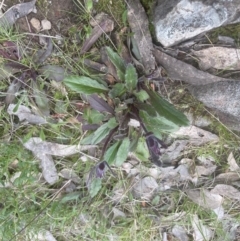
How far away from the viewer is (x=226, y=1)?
143 centimetres

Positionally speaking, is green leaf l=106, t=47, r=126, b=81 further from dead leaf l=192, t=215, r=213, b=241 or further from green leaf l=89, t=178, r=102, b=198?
dead leaf l=192, t=215, r=213, b=241

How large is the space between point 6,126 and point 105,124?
0.41 meters

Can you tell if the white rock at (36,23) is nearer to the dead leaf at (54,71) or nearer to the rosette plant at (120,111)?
the dead leaf at (54,71)

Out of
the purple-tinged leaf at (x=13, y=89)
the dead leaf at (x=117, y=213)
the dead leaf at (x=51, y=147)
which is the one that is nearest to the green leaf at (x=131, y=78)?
the dead leaf at (x=51, y=147)

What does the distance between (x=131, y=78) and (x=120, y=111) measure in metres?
0.13

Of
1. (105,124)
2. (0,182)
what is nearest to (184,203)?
(105,124)

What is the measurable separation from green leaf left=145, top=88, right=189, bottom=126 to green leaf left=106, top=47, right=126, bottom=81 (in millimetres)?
114

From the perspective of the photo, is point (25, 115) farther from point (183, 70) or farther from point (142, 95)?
point (183, 70)

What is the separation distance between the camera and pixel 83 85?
144 cm

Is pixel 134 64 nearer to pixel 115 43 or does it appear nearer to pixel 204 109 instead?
pixel 115 43

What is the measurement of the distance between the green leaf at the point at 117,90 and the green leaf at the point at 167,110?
0.29 feet

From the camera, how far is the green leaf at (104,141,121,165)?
4.95ft

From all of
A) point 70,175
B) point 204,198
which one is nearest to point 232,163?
point 204,198

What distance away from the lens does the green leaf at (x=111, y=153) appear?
4.95 feet
